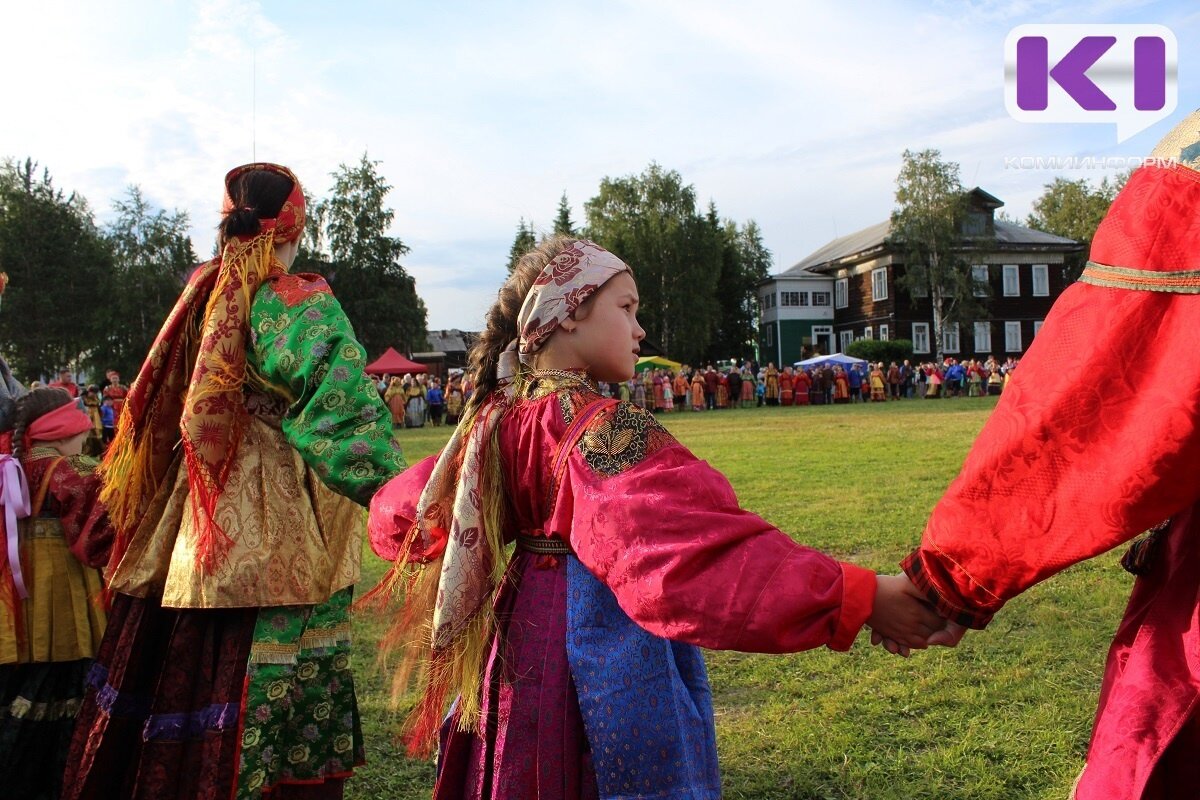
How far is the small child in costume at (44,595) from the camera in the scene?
3.51m

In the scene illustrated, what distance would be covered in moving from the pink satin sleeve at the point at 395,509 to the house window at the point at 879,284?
49379mm

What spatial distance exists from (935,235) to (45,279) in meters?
39.5

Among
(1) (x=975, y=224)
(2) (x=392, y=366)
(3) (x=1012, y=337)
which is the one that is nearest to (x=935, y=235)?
(1) (x=975, y=224)

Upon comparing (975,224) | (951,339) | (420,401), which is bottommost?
(420,401)

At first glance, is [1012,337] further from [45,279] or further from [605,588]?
[605,588]

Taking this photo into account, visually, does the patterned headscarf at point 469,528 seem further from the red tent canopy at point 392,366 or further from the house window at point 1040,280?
the house window at point 1040,280

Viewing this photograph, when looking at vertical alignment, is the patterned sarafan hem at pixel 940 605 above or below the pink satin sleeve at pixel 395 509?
below

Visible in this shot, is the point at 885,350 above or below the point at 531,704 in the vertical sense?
above

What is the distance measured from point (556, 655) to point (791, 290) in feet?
185

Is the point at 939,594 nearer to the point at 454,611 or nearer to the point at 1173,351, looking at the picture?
the point at 1173,351

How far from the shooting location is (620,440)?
73.9 inches

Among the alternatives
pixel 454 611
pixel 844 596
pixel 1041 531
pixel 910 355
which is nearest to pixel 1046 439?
pixel 1041 531

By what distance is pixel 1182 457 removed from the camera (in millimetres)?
1244

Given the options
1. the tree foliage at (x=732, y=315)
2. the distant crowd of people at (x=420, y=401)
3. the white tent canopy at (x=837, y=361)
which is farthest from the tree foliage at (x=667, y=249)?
the distant crowd of people at (x=420, y=401)
